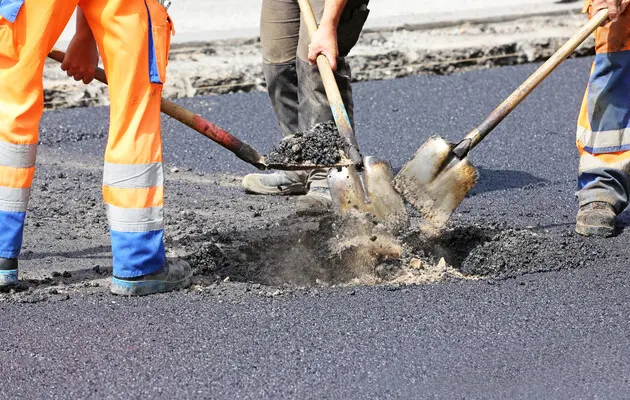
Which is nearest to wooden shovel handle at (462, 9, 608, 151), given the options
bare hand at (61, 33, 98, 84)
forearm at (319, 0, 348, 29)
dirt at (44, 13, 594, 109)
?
forearm at (319, 0, 348, 29)

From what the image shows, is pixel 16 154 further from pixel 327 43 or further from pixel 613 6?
pixel 613 6

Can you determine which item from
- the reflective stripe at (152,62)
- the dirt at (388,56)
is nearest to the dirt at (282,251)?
the reflective stripe at (152,62)

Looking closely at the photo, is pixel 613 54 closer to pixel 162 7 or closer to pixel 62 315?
pixel 162 7

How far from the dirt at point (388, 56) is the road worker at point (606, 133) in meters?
2.80

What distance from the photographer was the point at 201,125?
4016 mm

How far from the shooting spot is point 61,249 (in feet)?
13.9

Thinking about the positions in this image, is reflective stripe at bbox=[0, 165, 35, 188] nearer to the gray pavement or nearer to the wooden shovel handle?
the wooden shovel handle

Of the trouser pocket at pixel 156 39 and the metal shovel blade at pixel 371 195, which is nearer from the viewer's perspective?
the trouser pocket at pixel 156 39

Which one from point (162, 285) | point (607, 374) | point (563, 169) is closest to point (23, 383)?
point (162, 285)

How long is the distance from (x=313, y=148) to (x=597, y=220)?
1.30m

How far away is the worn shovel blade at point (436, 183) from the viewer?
13.5 feet

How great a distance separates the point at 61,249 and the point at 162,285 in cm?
78

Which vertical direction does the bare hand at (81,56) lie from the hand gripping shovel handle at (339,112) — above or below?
above

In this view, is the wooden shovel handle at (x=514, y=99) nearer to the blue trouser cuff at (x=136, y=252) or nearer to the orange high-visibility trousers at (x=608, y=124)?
the orange high-visibility trousers at (x=608, y=124)
